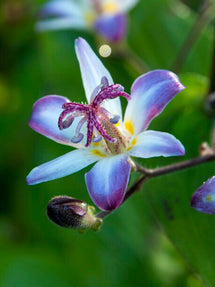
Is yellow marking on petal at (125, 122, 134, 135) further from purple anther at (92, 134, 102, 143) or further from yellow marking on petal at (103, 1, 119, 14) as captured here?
yellow marking on petal at (103, 1, 119, 14)

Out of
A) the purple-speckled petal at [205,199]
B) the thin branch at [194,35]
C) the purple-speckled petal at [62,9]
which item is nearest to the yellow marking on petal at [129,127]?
the purple-speckled petal at [205,199]

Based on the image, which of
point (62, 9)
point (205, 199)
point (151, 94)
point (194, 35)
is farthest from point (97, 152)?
point (62, 9)

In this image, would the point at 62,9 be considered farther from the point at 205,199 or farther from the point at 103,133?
the point at 205,199

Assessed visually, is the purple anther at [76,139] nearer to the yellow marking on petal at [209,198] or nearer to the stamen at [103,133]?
the stamen at [103,133]

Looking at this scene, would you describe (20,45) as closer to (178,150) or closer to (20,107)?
(20,107)

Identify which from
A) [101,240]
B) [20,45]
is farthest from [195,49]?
[20,45]

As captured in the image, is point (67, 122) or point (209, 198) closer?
point (209, 198)

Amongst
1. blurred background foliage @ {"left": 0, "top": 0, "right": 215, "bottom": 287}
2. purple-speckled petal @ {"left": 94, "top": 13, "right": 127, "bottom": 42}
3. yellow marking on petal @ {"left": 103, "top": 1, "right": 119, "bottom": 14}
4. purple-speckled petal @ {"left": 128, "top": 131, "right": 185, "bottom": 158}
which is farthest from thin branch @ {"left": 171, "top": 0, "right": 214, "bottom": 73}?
purple-speckled petal @ {"left": 128, "top": 131, "right": 185, "bottom": 158}
